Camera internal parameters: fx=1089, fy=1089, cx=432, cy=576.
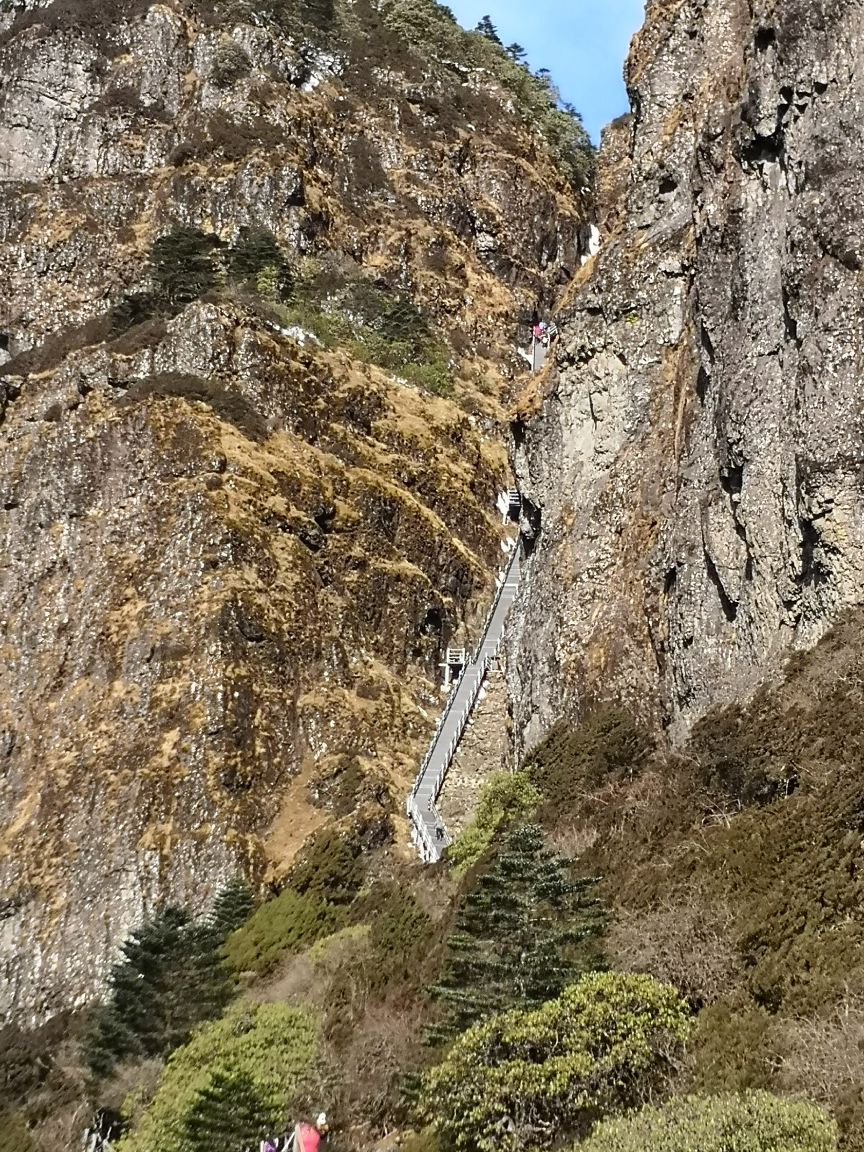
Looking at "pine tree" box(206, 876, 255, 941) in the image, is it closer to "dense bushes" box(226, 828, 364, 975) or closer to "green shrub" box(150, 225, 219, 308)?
"dense bushes" box(226, 828, 364, 975)

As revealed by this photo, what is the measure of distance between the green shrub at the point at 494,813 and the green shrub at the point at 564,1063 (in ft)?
30.1

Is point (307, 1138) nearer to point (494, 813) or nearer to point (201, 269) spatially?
point (494, 813)

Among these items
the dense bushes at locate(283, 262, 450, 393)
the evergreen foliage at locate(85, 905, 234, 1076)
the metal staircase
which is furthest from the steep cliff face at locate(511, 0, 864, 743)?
the dense bushes at locate(283, 262, 450, 393)

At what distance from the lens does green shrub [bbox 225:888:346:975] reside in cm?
2303

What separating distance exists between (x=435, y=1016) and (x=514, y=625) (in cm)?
1641

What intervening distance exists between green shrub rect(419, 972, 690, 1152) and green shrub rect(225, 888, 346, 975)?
10877mm

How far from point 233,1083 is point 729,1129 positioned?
27.3 feet

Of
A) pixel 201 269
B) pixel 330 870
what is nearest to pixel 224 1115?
pixel 330 870

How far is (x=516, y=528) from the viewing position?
141 ft

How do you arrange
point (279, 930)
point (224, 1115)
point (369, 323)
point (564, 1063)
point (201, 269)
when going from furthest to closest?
point (369, 323) → point (201, 269) → point (279, 930) → point (224, 1115) → point (564, 1063)

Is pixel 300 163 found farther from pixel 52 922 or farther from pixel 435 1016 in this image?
pixel 435 1016

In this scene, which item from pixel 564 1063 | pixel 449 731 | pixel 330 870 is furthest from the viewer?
pixel 449 731

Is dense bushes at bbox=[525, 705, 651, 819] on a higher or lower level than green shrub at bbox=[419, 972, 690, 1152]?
higher

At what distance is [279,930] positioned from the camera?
2428 centimetres
